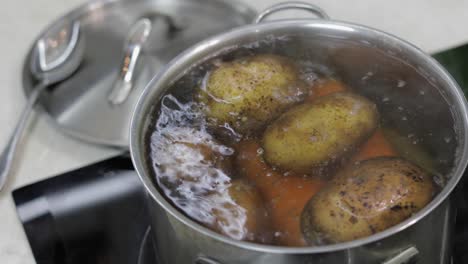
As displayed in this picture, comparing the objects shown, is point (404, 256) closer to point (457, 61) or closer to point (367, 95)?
point (367, 95)

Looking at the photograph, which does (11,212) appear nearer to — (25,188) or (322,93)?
(25,188)

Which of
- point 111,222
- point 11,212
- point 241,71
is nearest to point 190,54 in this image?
point 241,71

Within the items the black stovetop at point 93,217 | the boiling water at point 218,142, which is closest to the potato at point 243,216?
the boiling water at point 218,142

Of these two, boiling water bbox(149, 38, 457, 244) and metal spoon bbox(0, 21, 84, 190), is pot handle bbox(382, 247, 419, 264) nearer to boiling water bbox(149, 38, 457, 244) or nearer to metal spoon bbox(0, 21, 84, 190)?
boiling water bbox(149, 38, 457, 244)

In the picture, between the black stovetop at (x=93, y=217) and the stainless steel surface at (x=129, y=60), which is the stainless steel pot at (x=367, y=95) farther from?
the stainless steel surface at (x=129, y=60)

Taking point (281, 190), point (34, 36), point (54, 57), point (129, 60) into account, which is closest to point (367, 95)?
point (281, 190)

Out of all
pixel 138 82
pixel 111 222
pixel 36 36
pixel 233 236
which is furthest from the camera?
pixel 36 36
